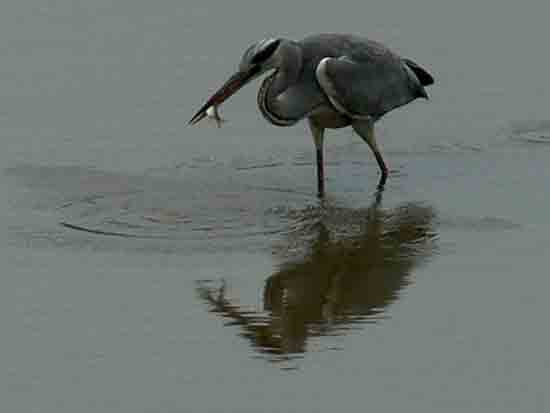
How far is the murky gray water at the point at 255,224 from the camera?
7.99 m

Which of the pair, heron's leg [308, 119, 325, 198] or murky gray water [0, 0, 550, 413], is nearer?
murky gray water [0, 0, 550, 413]

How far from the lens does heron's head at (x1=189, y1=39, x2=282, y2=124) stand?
37.3ft

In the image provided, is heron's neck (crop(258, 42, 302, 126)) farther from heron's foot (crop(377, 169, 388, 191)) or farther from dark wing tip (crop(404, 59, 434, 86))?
dark wing tip (crop(404, 59, 434, 86))

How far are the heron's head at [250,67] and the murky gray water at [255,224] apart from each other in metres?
0.67

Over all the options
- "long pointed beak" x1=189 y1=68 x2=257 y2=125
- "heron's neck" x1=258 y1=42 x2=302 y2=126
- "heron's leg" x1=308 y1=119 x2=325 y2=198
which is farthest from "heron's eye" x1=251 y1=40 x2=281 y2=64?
"heron's leg" x1=308 y1=119 x2=325 y2=198

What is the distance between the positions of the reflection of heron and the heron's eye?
1072mm

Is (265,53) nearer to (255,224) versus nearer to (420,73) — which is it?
(255,224)

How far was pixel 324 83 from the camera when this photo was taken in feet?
39.3

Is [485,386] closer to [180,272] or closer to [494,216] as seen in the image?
[180,272]

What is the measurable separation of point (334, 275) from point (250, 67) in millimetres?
2155

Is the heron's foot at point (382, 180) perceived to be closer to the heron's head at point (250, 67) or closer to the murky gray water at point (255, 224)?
the murky gray water at point (255, 224)

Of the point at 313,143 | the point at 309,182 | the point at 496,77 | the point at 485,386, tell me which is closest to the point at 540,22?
the point at 496,77

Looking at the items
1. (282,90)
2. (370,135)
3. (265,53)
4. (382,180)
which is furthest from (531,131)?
(265,53)

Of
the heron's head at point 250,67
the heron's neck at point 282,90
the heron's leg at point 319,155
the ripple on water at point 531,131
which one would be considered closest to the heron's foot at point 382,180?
the heron's leg at point 319,155
